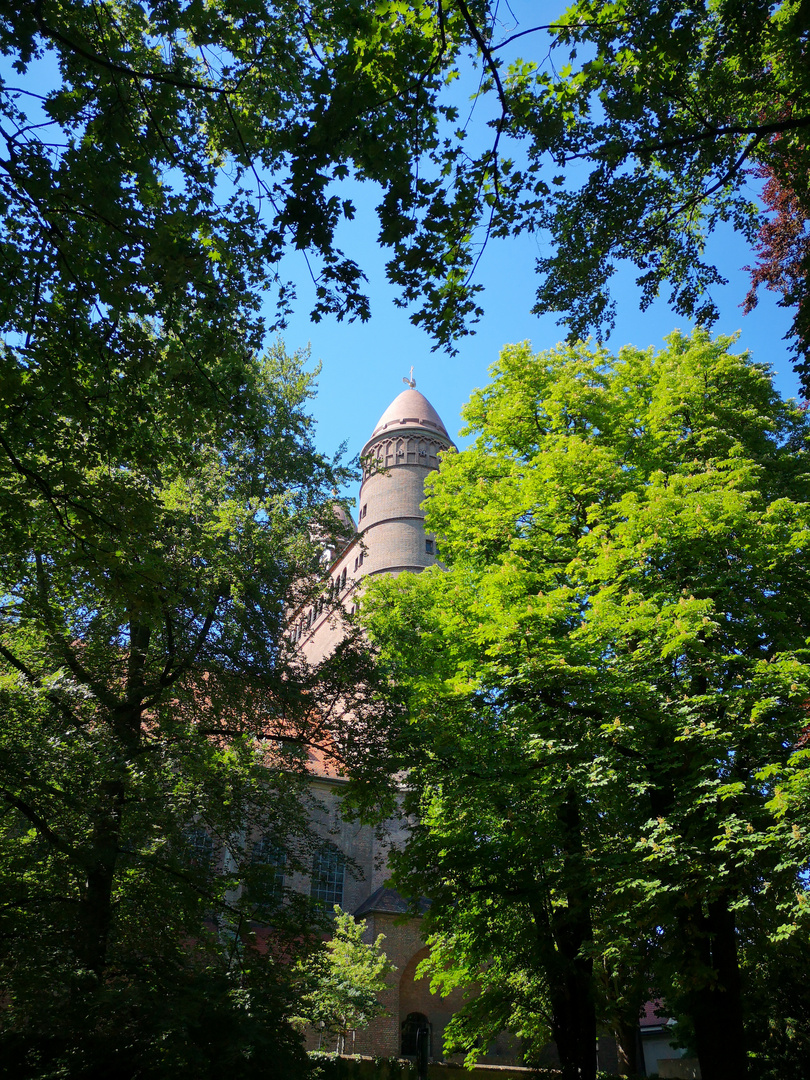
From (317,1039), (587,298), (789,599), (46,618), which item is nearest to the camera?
(587,298)

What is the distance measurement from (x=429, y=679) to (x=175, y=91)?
8969 millimetres

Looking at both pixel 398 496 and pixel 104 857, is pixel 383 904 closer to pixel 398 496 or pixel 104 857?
pixel 398 496

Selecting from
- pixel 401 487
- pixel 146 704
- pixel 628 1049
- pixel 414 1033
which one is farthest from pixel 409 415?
pixel 146 704

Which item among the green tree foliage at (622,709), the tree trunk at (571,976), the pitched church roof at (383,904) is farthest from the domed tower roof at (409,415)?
the tree trunk at (571,976)

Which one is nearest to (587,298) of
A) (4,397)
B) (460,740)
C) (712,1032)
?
(4,397)

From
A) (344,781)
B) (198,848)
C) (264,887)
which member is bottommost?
(264,887)

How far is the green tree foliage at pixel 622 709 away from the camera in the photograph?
32.4 ft

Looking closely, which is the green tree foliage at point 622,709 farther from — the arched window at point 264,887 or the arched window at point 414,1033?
the arched window at point 414,1033

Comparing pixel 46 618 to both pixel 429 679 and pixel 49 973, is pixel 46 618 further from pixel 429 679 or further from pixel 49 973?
pixel 429 679

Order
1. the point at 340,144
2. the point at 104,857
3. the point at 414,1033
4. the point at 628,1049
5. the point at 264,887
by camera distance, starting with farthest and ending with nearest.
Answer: the point at 414,1033
the point at 628,1049
the point at 264,887
the point at 104,857
the point at 340,144

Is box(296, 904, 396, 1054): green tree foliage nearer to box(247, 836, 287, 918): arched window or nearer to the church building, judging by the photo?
box(247, 836, 287, 918): arched window

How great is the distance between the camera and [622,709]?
10.2 metres

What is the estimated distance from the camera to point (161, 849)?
10.0 m

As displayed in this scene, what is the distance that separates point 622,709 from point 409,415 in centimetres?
3575
